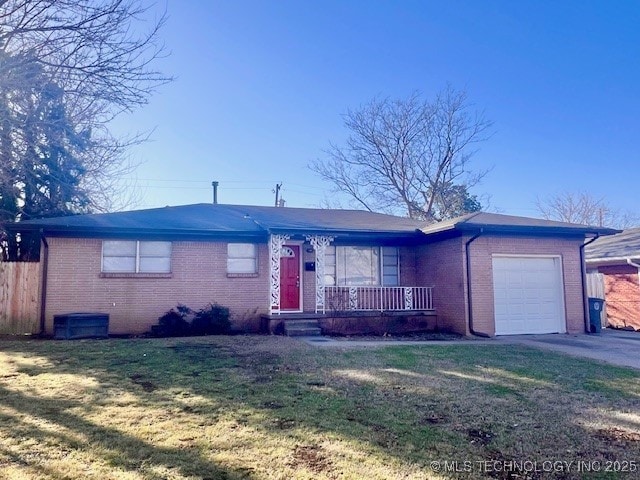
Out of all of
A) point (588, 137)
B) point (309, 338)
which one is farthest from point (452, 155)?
point (309, 338)

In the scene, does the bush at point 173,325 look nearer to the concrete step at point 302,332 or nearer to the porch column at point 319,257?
the concrete step at point 302,332

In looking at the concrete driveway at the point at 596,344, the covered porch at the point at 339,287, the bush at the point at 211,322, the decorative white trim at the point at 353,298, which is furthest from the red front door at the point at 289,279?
the concrete driveway at the point at 596,344

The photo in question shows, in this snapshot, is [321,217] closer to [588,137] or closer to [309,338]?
[309,338]

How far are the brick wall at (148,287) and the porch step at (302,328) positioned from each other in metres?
1.39

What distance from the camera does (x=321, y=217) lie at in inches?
618

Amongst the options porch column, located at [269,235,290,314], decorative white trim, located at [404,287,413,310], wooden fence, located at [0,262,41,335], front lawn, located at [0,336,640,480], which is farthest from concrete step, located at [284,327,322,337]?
wooden fence, located at [0,262,41,335]

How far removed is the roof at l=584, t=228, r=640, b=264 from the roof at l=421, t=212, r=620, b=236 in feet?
8.48

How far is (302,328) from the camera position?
12.1 meters

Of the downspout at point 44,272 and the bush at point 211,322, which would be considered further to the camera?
the bush at point 211,322

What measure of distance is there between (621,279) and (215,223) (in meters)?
14.0

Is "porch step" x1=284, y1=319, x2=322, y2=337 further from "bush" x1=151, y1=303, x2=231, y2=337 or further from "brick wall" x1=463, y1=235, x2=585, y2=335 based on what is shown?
"brick wall" x1=463, y1=235, x2=585, y2=335

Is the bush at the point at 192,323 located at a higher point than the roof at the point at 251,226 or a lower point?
lower

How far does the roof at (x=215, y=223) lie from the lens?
39.3 ft

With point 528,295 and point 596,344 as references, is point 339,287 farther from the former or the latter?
point 596,344
